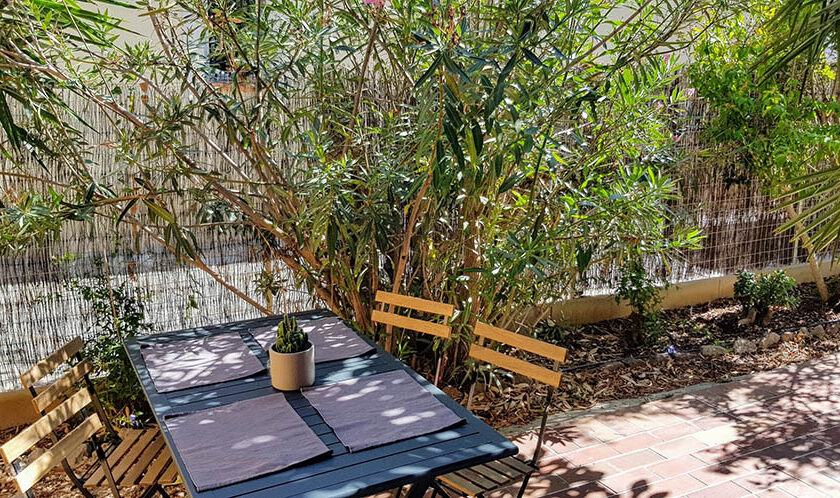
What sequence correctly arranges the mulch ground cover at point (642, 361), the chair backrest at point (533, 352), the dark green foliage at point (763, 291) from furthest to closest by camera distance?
the dark green foliage at point (763, 291) < the mulch ground cover at point (642, 361) < the chair backrest at point (533, 352)

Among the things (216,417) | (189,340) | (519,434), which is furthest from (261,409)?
(519,434)

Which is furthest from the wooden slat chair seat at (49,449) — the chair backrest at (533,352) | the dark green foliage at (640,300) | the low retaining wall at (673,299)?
the dark green foliage at (640,300)

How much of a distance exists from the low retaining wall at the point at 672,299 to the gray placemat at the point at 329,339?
6.98ft

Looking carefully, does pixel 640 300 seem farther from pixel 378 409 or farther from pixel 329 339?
pixel 378 409

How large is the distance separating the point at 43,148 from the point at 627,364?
3.50 m

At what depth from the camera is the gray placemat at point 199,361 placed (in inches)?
104

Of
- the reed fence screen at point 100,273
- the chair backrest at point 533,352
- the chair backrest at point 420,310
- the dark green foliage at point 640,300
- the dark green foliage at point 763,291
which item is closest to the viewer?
the chair backrest at point 533,352

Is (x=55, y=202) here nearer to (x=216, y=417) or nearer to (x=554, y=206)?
(x=216, y=417)

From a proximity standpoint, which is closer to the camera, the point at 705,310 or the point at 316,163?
the point at 316,163

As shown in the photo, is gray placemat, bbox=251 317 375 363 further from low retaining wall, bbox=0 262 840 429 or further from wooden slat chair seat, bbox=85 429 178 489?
low retaining wall, bbox=0 262 840 429

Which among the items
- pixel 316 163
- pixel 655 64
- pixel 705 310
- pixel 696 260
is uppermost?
pixel 655 64

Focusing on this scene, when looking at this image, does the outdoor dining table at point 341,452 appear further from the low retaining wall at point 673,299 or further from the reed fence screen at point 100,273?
the low retaining wall at point 673,299

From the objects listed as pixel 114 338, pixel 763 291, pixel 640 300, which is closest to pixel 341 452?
pixel 114 338

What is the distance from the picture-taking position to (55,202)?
307 centimetres
